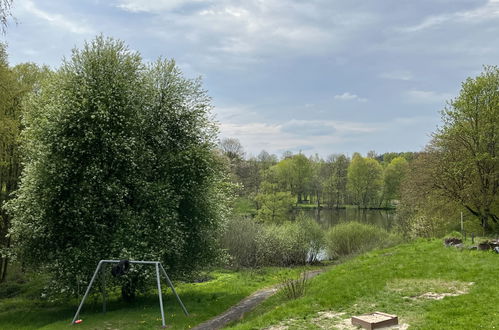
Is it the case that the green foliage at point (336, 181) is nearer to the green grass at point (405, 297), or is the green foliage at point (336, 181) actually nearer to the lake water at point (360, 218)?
the lake water at point (360, 218)

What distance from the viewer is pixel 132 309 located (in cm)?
1541

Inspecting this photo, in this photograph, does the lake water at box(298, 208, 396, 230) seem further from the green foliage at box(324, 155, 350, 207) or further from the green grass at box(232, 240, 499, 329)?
the green grass at box(232, 240, 499, 329)

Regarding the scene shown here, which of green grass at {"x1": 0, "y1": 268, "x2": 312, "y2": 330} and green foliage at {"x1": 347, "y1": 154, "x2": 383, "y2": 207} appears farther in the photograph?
green foliage at {"x1": 347, "y1": 154, "x2": 383, "y2": 207}

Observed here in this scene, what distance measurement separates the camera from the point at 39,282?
23141mm

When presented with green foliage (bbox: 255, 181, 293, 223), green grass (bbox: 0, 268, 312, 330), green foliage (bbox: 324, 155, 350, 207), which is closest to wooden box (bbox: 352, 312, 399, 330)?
green grass (bbox: 0, 268, 312, 330)

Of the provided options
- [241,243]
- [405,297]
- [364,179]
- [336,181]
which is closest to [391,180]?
[364,179]

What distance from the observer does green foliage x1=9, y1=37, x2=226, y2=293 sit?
15312mm

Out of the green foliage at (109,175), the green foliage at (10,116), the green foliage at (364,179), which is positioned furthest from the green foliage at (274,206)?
the green foliage at (364,179)

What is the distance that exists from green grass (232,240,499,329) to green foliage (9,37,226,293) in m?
5.41

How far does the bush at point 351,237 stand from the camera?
31.4 metres

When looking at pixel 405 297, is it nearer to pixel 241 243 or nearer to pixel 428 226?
pixel 241 243

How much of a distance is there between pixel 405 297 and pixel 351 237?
2039cm

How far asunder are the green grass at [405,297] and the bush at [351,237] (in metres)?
12.7

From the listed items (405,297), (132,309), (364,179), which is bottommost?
(132,309)
